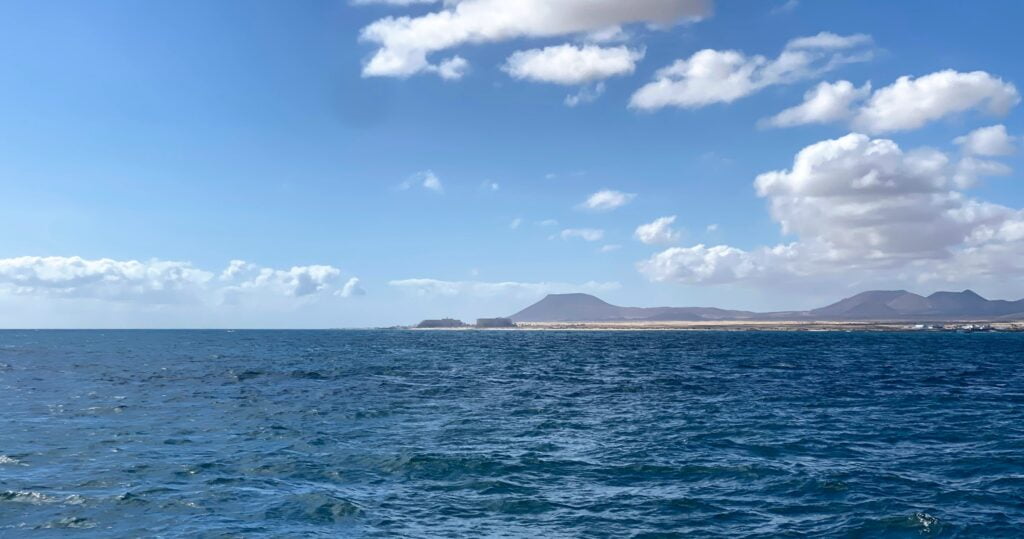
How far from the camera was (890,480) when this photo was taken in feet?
96.1

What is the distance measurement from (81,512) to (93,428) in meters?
20.2

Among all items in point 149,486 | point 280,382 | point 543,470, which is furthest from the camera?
point 280,382

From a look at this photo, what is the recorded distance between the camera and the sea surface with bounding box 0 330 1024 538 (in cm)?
2402

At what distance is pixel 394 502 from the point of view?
26406 millimetres

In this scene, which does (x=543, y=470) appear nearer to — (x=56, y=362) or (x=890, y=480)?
(x=890, y=480)

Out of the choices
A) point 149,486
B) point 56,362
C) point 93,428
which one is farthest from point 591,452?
point 56,362

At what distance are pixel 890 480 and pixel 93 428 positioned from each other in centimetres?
4338

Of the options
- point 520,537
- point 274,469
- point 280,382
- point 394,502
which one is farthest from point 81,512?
point 280,382

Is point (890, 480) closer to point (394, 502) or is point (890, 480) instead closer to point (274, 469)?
point (394, 502)

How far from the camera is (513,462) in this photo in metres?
32.9

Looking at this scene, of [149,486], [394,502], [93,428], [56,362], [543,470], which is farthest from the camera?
[56,362]

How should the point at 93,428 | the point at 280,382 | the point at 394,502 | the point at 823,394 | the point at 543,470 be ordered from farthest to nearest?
the point at 280,382 < the point at 823,394 < the point at 93,428 < the point at 543,470 < the point at 394,502

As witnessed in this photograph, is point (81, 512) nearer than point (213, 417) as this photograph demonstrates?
A: Yes

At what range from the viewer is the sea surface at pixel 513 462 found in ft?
78.8
